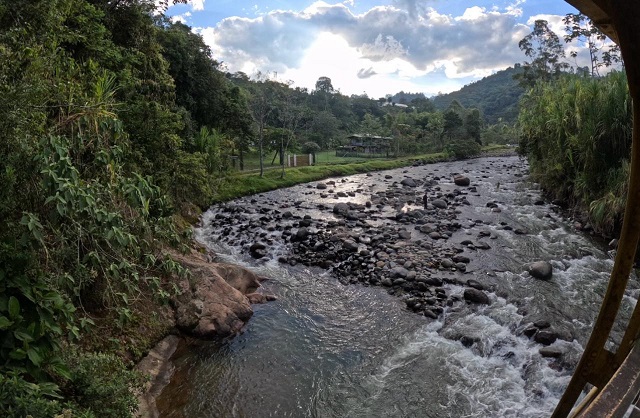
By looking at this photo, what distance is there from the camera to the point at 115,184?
530cm

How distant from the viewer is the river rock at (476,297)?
8812mm

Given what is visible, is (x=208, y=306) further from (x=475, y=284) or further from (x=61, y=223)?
(x=475, y=284)

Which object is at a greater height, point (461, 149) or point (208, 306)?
point (461, 149)

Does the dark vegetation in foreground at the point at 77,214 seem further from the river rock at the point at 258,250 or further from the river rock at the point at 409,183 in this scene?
the river rock at the point at 409,183

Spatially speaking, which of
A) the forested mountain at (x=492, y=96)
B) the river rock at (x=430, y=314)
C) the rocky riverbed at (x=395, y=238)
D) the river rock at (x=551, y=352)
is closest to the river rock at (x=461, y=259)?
the rocky riverbed at (x=395, y=238)

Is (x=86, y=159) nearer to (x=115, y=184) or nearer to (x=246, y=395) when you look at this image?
(x=115, y=184)

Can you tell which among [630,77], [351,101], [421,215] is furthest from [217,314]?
[351,101]

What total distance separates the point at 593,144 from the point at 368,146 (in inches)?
1513

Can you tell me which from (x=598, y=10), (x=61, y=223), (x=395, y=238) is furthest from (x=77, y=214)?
(x=395, y=238)

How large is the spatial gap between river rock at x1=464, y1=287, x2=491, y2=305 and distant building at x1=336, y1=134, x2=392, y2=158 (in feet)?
132

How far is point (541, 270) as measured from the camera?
10047mm

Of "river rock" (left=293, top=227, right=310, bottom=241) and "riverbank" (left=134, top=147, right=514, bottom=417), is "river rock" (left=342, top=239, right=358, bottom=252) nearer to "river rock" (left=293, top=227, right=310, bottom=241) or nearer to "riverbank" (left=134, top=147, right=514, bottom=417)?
"river rock" (left=293, top=227, right=310, bottom=241)

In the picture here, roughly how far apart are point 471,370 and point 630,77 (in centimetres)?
613

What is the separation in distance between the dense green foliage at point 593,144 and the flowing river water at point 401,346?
1684 mm
